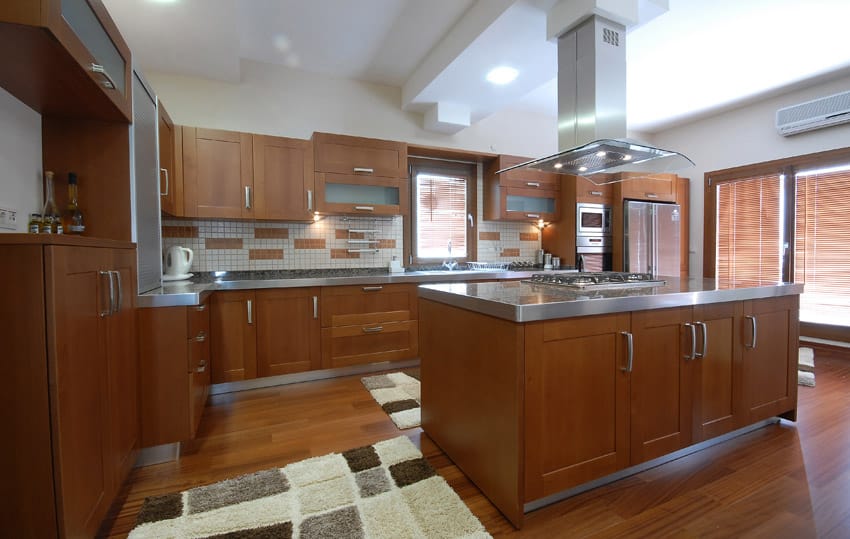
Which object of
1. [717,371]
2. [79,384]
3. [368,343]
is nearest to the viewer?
[79,384]

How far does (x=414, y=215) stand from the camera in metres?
4.03

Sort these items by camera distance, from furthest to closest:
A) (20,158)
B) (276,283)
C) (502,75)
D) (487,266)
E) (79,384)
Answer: (487,266), (502,75), (276,283), (20,158), (79,384)

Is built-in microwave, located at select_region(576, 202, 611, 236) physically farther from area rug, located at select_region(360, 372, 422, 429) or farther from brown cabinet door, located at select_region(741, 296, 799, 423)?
area rug, located at select_region(360, 372, 422, 429)

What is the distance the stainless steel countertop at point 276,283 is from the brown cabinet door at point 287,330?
8 cm

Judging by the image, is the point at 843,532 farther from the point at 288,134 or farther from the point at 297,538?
the point at 288,134

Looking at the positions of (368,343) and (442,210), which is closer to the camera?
(368,343)

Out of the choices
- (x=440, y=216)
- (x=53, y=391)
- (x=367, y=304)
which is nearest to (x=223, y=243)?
(x=367, y=304)

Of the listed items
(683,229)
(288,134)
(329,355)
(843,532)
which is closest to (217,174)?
(288,134)

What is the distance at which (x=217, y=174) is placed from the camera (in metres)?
2.90

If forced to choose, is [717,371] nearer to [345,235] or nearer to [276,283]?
[276,283]

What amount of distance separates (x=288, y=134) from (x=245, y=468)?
287cm

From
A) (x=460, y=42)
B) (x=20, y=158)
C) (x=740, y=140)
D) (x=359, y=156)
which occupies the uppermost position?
(x=460, y=42)

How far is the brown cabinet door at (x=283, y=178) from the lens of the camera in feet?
9.91

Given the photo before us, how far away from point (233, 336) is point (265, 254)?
3.02 ft
